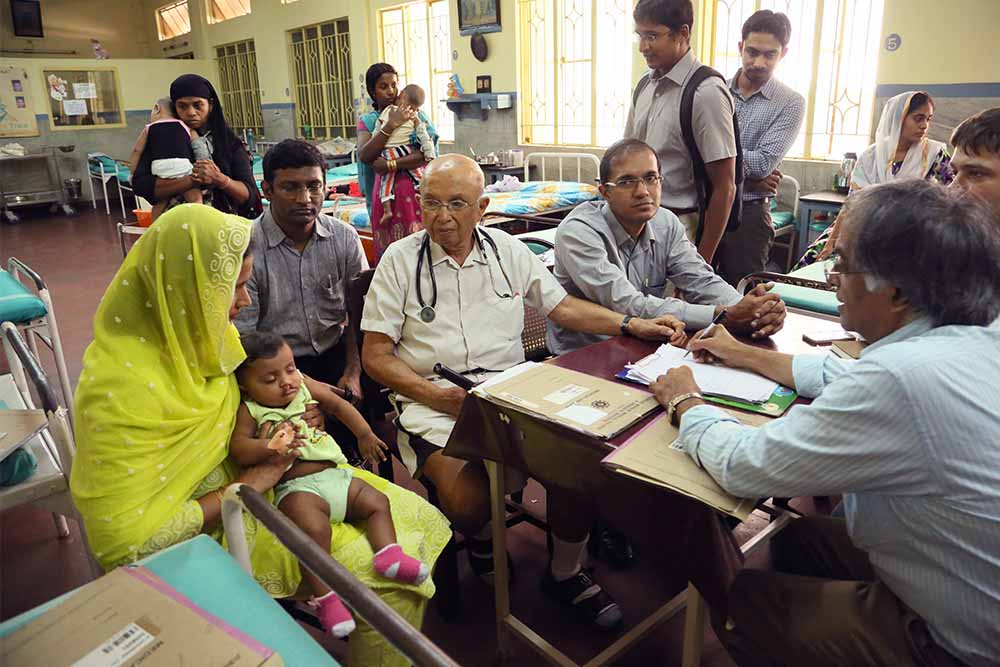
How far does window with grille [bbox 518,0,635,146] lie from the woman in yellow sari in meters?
5.18

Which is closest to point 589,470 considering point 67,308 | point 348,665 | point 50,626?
point 348,665

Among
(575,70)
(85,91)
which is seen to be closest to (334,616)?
(575,70)

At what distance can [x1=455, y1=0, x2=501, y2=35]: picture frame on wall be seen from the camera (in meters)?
6.91

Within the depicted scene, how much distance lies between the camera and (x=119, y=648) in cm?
95

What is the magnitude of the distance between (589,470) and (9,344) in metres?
1.61

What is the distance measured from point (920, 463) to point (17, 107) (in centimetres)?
1271

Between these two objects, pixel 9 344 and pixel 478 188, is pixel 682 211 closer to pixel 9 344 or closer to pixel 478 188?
pixel 478 188

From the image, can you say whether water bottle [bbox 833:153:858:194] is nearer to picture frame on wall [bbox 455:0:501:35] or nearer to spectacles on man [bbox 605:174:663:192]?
spectacles on man [bbox 605:174:663:192]

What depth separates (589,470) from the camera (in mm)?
1318

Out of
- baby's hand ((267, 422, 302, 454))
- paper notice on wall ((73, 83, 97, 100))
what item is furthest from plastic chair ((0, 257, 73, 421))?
paper notice on wall ((73, 83, 97, 100))

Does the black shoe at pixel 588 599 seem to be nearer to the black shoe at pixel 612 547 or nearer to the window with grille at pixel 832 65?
the black shoe at pixel 612 547

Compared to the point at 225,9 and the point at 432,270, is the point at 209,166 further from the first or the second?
the point at 225,9

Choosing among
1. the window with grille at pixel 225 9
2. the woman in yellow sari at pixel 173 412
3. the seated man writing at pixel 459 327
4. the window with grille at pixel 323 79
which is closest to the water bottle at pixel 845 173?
the seated man writing at pixel 459 327

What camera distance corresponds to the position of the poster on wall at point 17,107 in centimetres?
991
